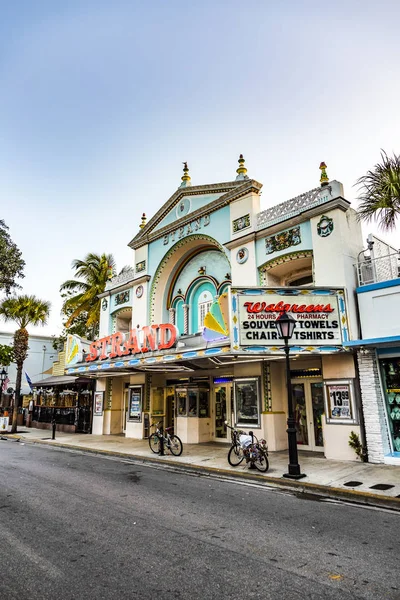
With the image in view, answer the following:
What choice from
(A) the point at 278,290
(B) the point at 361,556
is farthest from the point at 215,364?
(B) the point at 361,556

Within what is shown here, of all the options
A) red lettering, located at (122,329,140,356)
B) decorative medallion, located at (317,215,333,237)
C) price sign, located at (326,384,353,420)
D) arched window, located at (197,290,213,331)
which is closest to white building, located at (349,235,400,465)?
price sign, located at (326,384,353,420)

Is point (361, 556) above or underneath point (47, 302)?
underneath

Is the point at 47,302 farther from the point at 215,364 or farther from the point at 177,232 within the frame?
the point at 215,364

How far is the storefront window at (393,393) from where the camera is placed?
11.7m

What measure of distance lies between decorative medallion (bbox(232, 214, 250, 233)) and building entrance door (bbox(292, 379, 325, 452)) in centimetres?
652

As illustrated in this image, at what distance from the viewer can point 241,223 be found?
16.7m

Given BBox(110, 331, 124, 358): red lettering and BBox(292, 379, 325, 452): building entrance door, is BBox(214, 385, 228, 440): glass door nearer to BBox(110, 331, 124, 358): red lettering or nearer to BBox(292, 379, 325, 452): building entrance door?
BBox(292, 379, 325, 452): building entrance door

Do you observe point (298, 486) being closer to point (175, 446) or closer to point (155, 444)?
point (175, 446)

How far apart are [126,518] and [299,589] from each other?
338 centimetres

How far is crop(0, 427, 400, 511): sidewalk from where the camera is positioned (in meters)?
8.42

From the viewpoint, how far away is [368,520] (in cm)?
678

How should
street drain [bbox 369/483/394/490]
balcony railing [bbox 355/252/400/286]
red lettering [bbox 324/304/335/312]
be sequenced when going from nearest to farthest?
street drain [bbox 369/483/394/490] < red lettering [bbox 324/304/335/312] < balcony railing [bbox 355/252/400/286]

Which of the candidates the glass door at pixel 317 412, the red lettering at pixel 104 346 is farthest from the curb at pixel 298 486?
the red lettering at pixel 104 346

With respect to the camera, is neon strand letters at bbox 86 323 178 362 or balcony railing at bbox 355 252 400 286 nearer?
balcony railing at bbox 355 252 400 286
